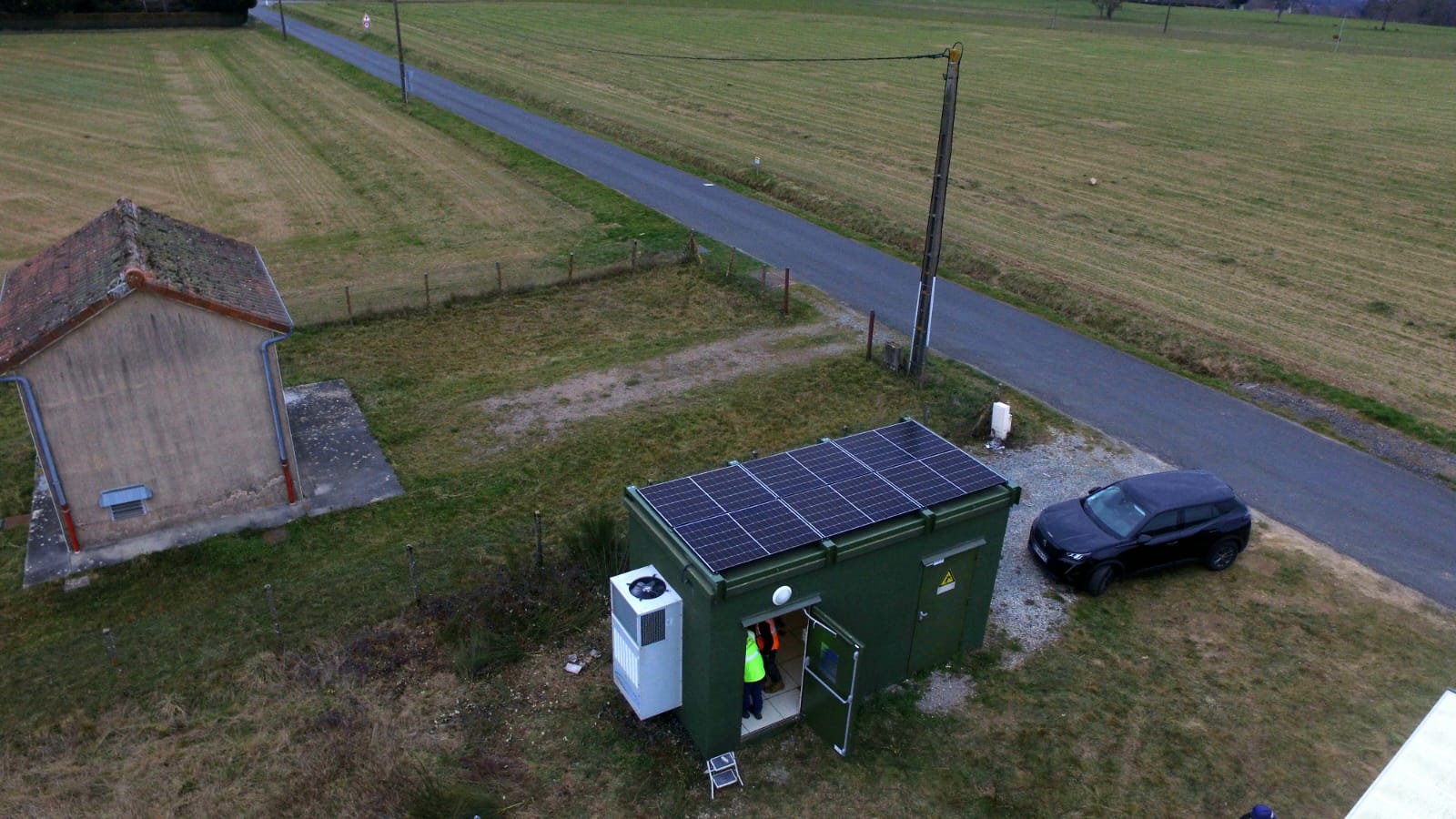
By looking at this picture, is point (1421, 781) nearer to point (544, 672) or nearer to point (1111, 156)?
point (544, 672)

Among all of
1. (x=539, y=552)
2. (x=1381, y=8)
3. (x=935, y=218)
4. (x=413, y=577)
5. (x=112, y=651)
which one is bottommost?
(x=112, y=651)

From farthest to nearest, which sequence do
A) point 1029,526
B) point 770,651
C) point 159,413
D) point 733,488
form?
point 1029,526 → point 159,413 → point 733,488 → point 770,651

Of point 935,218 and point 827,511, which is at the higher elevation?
point 935,218

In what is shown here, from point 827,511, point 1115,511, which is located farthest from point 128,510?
point 1115,511

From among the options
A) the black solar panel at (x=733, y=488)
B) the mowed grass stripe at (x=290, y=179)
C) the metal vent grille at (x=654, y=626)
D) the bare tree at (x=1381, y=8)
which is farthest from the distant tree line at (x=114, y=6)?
the bare tree at (x=1381, y=8)

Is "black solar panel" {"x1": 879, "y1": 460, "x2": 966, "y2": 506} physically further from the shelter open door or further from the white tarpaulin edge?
the white tarpaulin edge

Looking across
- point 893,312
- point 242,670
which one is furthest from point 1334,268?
point 242,670

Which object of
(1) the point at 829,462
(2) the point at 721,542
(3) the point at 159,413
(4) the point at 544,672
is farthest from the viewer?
(3) the point at 159,413
